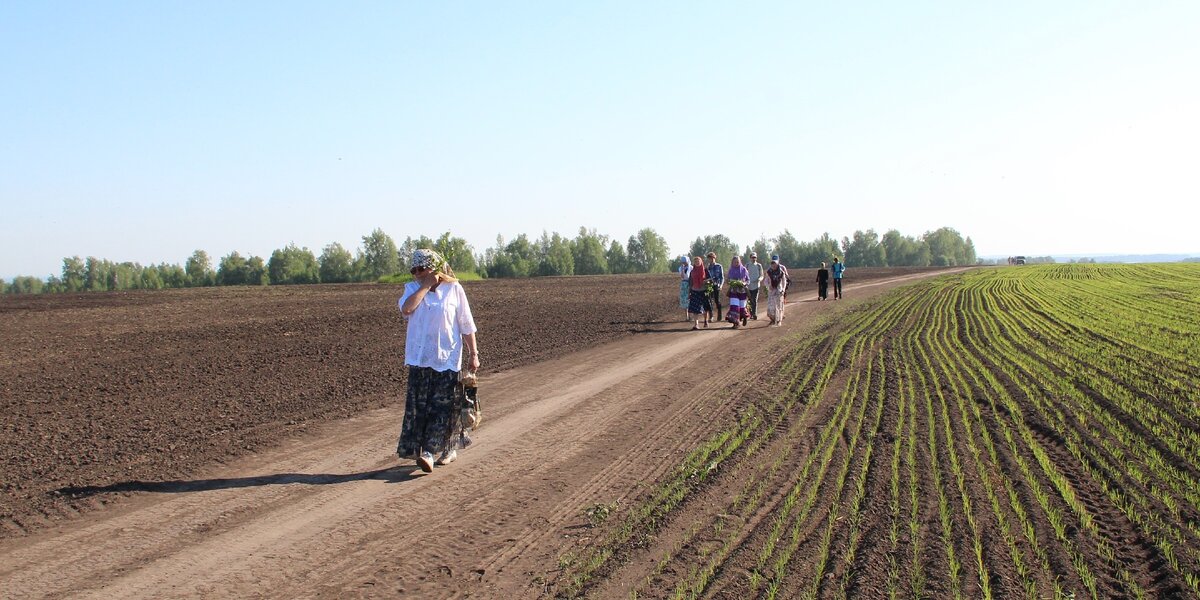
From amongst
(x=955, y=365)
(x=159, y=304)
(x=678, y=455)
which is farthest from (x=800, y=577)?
(x=159, y=304)

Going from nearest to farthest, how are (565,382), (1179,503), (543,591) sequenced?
(543,591) < (1179,503) < (565,382)

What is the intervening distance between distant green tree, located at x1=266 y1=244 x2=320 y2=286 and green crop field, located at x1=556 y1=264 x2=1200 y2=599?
89.7 metres

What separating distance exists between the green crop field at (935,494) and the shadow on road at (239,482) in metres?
2.23

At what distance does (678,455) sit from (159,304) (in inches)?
1248

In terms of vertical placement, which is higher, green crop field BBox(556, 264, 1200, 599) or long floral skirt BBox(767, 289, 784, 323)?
long floral skirt BBox(767, 289, 784, 323)

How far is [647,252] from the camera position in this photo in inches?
5202

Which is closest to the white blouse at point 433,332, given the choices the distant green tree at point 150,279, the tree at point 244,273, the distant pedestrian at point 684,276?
the distant pedestrian at point 684,276

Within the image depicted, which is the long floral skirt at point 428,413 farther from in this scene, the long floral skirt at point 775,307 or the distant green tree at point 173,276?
the distant green tree at point 173,276

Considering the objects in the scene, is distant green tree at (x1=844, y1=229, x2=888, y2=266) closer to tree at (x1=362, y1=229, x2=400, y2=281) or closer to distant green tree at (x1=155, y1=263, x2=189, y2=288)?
tree at (x1=362, y1=229, x2=400, y2=281)

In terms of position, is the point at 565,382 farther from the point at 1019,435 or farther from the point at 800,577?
the point at 800,577

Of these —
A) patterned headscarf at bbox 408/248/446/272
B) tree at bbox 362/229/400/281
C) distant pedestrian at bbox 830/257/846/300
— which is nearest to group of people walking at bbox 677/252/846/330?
distant pedestrian at bbox 830/257/846/300

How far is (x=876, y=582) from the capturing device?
4.25m

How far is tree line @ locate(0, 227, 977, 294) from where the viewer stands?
9225cm

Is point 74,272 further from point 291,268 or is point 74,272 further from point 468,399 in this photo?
point 468,399
